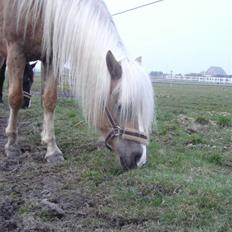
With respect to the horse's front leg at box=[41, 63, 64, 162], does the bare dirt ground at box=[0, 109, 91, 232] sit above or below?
below

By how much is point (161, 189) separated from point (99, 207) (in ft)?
1.89

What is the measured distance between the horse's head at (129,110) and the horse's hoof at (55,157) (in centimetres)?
93

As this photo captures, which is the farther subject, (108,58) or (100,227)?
(108,58)

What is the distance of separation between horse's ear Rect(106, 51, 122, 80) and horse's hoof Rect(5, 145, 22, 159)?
167 cm

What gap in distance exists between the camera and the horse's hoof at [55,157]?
190 inches

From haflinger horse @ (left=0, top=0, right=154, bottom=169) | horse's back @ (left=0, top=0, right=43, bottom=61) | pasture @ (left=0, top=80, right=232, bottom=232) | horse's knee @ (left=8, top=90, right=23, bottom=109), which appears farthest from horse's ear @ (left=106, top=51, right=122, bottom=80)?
horse's knee @ (left=8, top=90, right=23, bottom=109)

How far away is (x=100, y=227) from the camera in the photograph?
2.96 meters

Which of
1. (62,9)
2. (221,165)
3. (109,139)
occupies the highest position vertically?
(62,9)

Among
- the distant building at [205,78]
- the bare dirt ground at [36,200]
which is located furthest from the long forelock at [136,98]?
the distant building at [205,78]

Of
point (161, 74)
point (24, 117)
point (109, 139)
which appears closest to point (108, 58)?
point (109, 139)

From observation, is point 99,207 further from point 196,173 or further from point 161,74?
point 161,74

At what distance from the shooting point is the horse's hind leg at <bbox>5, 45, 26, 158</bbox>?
4949 mm

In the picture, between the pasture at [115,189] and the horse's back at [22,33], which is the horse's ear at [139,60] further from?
the horse's back at [22,33]

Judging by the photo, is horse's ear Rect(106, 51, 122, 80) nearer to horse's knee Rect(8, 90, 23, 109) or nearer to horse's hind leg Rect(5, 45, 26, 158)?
horse's hind leg Rect(5, 45, 26, 158)
